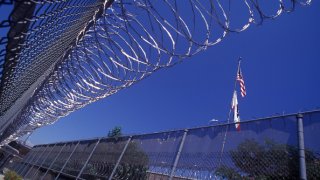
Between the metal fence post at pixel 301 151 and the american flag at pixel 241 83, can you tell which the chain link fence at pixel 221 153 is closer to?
the metal fence post at pixel 301 151

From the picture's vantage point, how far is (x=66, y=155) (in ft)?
35.6

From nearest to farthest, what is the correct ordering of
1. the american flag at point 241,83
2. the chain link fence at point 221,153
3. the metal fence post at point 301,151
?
1. the metal fence post at point 301,151
2. the chain link fence at point 221,153
3. the american flag at point 241,83

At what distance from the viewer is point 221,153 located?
4.63m

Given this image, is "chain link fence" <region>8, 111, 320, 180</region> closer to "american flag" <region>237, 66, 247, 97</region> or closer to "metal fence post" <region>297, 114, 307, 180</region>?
"metal fence post" <region>297, 114, 307, 180</region>

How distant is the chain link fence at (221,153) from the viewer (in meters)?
3.71

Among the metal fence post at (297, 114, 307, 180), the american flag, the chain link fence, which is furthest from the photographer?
the american flag

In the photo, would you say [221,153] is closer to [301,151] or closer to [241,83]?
[301,151]

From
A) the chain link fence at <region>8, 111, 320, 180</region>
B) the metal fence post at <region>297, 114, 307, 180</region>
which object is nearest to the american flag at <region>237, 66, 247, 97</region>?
the chain link fence at <region>8, 111, 320, 180</region>

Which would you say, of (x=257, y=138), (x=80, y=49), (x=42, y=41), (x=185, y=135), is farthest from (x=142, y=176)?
(x=42, y=41)

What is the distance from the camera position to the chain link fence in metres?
3.71

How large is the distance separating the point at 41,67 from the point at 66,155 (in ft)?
25.1

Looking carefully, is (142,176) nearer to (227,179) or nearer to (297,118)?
(227,179)

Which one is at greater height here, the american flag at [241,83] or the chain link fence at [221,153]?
the american flag at [241,83]

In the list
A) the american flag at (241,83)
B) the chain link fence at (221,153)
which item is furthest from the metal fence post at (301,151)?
the american flag at (241,83)
